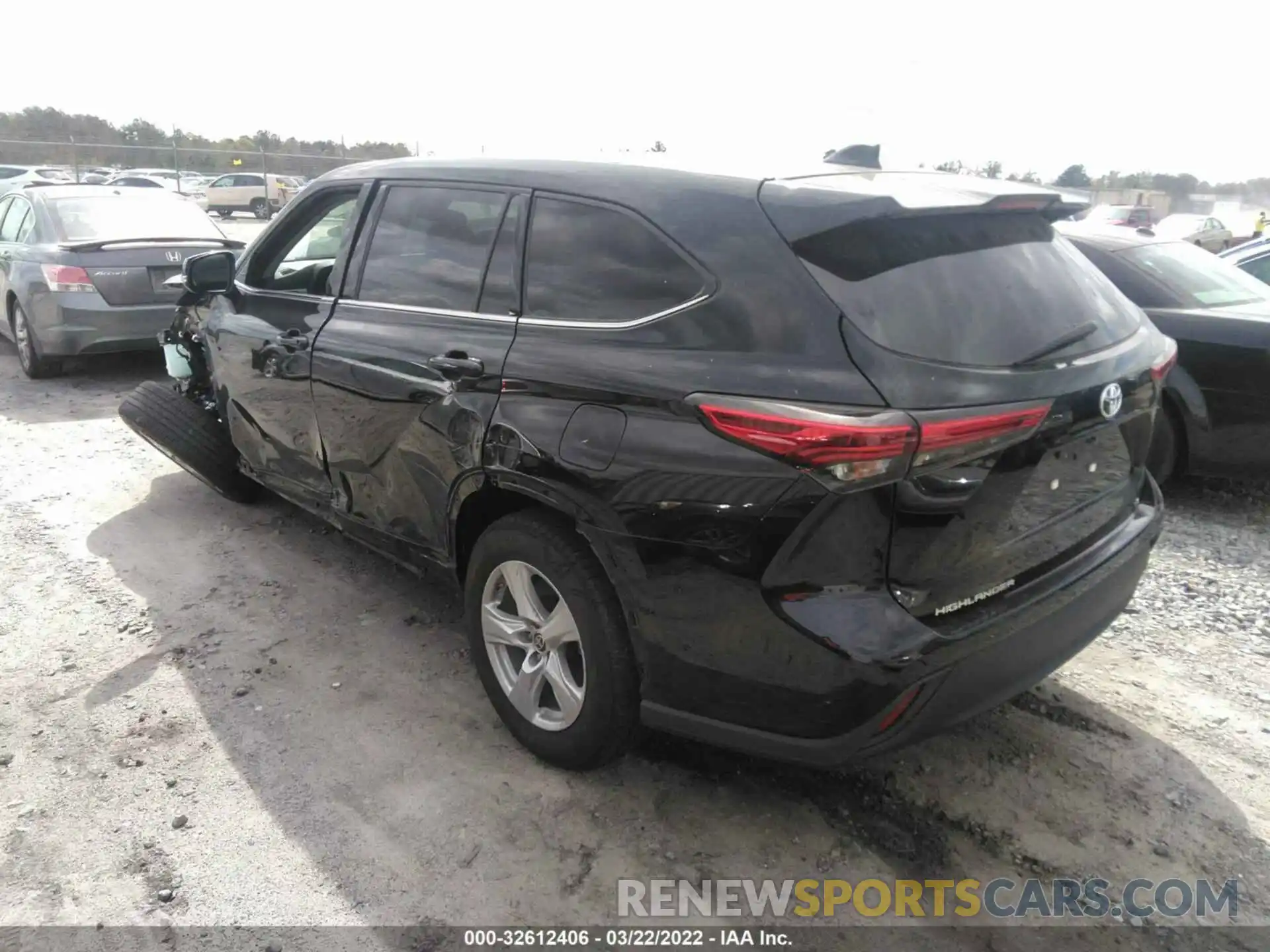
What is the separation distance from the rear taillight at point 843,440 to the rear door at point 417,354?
102cm

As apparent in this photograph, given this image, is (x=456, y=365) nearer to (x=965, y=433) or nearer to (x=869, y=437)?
(x=869, y=437)

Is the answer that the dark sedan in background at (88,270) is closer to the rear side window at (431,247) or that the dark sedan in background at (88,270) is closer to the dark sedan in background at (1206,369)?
the rear side window at (431,247)

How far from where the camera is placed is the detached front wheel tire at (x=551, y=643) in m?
2.61

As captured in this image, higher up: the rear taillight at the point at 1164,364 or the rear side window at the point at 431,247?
the rear side window at the point at 431,247

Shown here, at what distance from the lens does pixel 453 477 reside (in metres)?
3.00

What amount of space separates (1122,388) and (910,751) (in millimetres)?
1319

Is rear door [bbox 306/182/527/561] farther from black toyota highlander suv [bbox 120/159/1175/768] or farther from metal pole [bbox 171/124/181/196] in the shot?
metal pole [bbox 171/124/181/196]

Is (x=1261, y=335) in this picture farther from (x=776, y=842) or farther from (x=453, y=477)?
(x=453, y=477)

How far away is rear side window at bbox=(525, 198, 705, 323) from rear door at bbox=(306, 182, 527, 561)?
4.1 inches

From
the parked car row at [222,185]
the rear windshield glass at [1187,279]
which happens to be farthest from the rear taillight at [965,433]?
the parked car row at [222,185]

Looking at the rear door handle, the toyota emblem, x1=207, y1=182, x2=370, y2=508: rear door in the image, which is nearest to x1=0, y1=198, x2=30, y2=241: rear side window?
x1=207, y1=182, x2=370, y2=508: rear door

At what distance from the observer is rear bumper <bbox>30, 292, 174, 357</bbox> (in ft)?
24.2

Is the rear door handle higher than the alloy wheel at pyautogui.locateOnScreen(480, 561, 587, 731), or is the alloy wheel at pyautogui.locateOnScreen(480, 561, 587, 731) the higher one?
the rear door handle

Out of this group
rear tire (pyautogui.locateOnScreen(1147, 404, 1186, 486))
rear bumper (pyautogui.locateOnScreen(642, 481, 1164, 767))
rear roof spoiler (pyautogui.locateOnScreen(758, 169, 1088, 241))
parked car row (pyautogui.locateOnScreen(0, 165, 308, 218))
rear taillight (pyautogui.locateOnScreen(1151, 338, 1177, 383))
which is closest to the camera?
rear bumper (pyautogui.locateOnScreen(642, 481, 1164, 767))
